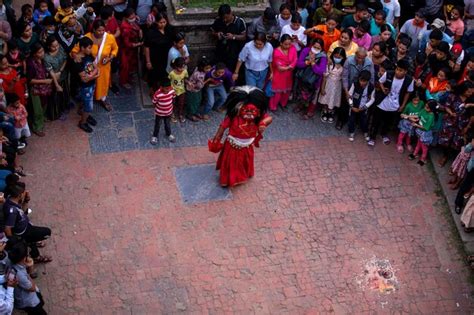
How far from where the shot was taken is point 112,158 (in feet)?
34.3

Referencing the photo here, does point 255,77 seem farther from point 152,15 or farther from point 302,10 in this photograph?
point 152,15

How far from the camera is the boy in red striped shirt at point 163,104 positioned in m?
10.1

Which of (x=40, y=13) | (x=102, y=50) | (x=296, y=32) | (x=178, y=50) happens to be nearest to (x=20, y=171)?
(x=102, y=50)

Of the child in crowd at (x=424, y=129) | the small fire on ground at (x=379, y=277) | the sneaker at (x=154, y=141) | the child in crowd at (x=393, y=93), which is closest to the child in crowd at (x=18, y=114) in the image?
the sneaker at (x=154, y=141)

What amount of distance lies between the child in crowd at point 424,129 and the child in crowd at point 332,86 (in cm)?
125

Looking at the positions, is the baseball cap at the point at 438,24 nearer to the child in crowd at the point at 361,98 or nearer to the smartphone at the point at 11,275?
the child in crowd at the point at 361,98

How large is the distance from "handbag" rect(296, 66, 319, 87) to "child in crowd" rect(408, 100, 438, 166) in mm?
1622

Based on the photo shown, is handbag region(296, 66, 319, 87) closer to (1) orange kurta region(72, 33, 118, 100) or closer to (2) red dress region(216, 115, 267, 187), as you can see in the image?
(2) red dress region(216, 115, 267, 187)

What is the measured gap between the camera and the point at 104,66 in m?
10.7

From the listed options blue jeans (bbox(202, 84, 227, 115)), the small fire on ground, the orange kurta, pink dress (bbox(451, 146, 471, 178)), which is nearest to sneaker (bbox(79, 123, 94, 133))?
the orange kurta

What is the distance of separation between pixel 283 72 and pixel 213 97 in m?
1.14

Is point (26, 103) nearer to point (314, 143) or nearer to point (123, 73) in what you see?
point (123, 73)

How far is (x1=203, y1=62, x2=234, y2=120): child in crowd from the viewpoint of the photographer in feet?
34.8

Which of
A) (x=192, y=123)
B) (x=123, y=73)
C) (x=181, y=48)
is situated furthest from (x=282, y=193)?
(x=123, y=73)
